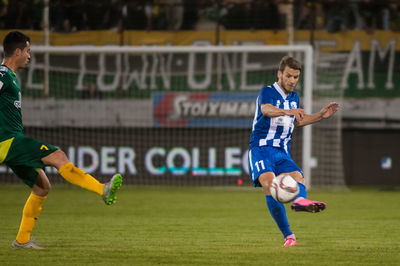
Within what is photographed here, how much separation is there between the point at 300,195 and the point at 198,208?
508 centimetres

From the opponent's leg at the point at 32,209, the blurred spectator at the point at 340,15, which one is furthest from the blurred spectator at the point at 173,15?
the opponent's leg at the point at 32,209

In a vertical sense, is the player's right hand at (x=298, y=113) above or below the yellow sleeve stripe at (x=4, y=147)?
above

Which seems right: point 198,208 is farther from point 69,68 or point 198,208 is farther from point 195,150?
point 69,68

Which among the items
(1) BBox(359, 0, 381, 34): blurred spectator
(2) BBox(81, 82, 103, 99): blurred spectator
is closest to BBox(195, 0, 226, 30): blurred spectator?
(2) BBox(81, 82, 103, 99): blurred spectator

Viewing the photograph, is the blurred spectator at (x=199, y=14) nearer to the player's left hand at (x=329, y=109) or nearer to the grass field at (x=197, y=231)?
the grass field at (x=197, y=231)

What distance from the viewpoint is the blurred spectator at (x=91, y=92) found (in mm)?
15945

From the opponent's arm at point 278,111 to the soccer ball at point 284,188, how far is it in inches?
21.8

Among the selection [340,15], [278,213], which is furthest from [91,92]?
[278,213]

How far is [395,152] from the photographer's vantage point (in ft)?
50.4

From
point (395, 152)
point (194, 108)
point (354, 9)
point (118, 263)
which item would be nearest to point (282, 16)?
point (354, 9)

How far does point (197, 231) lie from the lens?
7.96m

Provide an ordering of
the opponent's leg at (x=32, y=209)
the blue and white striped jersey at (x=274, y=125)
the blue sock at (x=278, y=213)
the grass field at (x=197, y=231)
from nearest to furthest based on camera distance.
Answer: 1. the grass field at (x=197, y=231)
2. the opponent's leg at (x=32, y=209)
3. the blue sock at (x=278, y=213)
4. the blue and white striped jersey at (x=274, y=125)

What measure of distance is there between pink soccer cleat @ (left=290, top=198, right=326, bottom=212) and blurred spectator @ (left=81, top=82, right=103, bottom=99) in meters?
10.7

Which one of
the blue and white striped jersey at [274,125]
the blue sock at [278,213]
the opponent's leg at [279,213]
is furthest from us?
the blue and white striped jersey at [274,125]
